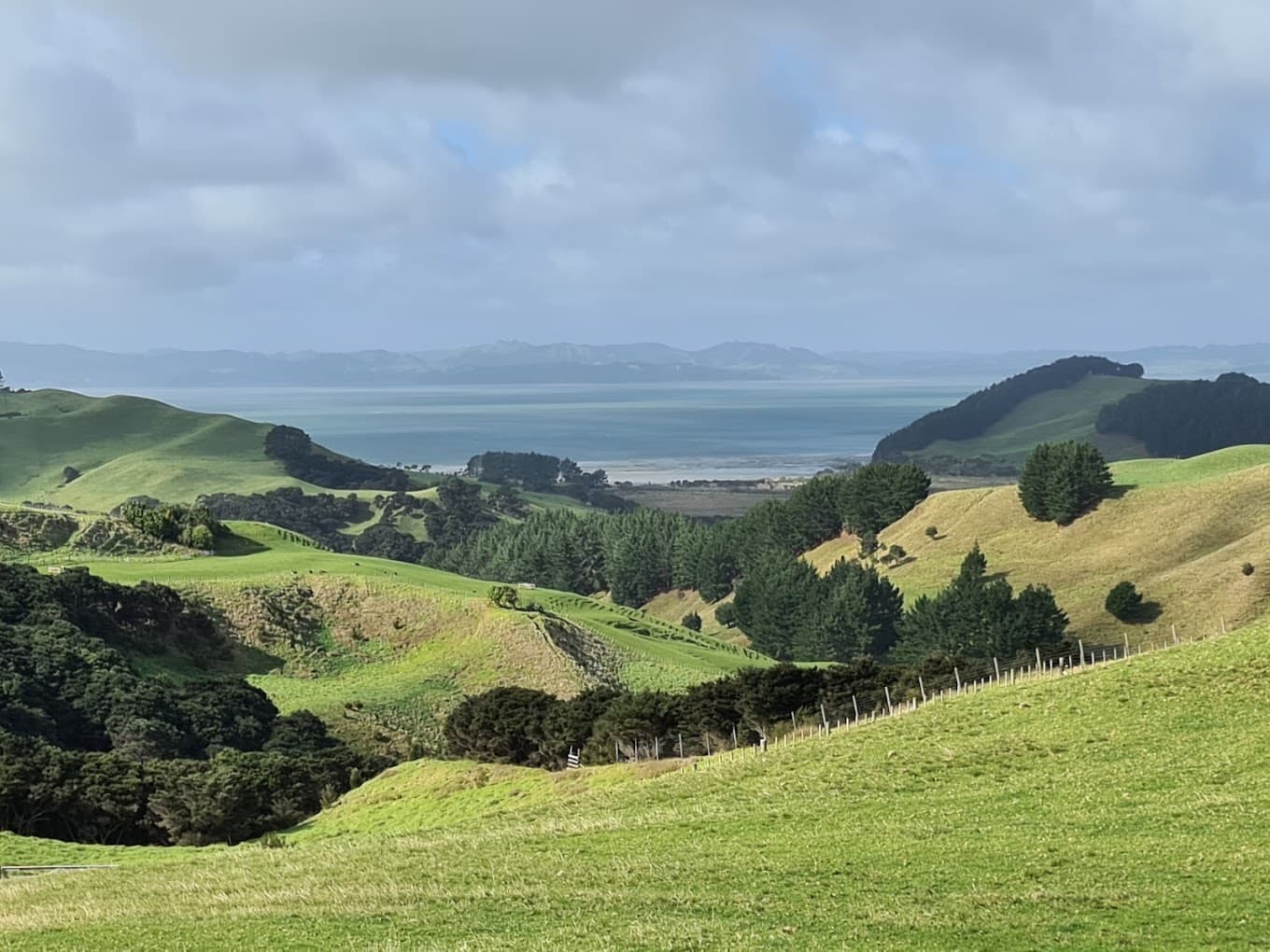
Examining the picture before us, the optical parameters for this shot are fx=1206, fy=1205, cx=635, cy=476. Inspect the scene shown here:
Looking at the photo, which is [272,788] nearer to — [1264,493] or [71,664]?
[71,664]

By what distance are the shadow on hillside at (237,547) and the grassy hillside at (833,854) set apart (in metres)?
53.8

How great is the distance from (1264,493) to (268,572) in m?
79.3

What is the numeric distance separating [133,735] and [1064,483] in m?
81.4

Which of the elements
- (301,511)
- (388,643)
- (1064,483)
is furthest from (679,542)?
(388,643)

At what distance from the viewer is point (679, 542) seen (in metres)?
149

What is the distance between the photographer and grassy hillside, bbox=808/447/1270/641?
276 ft

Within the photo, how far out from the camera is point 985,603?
84062 millimetres

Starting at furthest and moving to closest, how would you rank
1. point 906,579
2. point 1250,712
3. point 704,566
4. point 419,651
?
point 704,566 < point 906,579 < point 419,651 < point 1250,712

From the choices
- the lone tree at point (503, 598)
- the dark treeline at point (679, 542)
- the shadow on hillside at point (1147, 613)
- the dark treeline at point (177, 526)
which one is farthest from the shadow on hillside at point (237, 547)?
the shadow on hillside at point (1147, 613)

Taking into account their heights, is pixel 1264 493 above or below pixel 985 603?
above

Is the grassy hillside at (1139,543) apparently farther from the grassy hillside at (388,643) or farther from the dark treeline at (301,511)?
the dark treeline at (301,511)

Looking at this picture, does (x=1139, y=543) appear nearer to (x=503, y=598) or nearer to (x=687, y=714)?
(x=503, y=598)

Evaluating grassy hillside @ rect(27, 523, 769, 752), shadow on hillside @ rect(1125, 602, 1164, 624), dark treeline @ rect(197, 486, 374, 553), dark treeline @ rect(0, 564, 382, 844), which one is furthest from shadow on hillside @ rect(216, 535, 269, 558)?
dark treeline @ rect(197, 486, 374, 553)

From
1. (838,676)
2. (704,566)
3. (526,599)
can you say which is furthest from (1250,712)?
(704,566)
